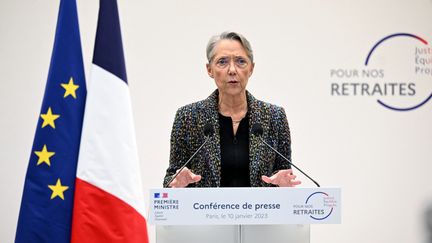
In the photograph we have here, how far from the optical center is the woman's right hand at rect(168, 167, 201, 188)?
2781 millimetres

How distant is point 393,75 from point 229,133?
248 cm

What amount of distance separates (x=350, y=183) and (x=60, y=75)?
3.36 meters

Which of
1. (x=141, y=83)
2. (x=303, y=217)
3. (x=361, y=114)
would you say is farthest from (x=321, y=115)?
(x=303, y=217)

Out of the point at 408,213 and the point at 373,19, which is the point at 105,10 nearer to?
the point at 373,19

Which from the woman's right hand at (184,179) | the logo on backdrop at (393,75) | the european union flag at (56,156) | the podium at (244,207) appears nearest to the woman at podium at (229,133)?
the woman's right hand at (184,179)

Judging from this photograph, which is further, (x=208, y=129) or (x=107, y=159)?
(x=208, y=129)

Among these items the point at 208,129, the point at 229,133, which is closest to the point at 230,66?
the point at 229,133

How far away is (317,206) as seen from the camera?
252 cm

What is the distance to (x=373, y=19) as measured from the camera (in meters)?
5.18

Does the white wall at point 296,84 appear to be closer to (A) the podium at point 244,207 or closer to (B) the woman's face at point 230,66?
(B) the woman's face at point 230,66

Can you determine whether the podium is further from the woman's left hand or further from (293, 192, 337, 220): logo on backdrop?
the woman's left hand

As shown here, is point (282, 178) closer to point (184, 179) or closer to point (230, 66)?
point (184, 179)

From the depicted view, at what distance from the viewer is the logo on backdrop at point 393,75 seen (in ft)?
16.9

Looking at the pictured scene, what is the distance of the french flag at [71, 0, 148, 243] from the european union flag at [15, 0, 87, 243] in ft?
0.14
